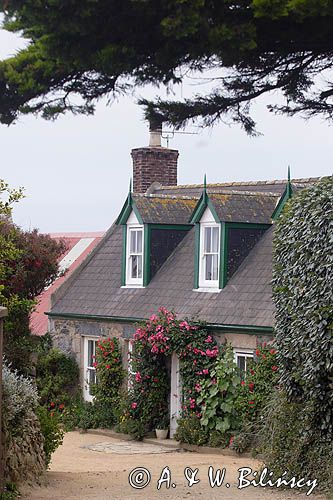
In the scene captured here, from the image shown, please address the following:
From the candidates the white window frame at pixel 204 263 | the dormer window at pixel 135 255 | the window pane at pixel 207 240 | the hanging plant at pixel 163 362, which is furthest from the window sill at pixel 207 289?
the dormer window at pixel 135 255

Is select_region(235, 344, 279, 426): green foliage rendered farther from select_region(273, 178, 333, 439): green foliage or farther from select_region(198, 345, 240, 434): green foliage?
select_region(273, 178, 333, 439): green foliage

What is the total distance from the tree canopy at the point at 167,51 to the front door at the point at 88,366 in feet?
40.3

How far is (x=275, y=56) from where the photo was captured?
1251 centimetres

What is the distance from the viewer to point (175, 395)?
21562mm

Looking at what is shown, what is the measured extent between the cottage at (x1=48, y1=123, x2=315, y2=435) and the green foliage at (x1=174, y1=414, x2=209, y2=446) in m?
0.90

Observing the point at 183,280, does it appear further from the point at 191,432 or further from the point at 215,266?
the point at 191,432

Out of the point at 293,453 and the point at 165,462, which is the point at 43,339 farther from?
the point at 293,453

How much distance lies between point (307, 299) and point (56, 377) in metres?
11.9

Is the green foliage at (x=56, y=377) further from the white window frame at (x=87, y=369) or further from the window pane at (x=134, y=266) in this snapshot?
the window pane at (x=134, y=266)

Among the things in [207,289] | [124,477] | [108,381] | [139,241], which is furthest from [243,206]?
[124,477]

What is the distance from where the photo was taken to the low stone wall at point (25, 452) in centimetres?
1310

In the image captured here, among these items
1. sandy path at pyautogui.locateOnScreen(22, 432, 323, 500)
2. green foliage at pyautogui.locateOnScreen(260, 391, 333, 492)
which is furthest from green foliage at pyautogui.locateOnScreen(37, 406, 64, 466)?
green foliage at pyautogui.locateOnScreen(260, 391, 333, 492)

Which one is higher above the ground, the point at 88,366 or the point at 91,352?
the point at 91,352

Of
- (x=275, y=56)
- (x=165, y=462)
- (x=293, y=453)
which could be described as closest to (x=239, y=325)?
(x=165, y=462)
